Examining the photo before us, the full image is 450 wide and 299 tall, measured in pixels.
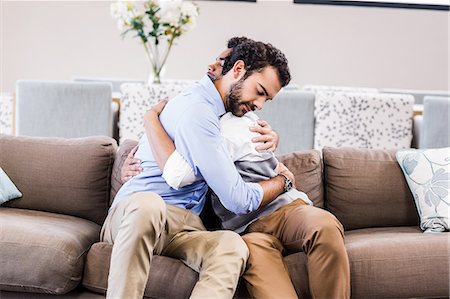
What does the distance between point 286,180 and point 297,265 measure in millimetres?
335

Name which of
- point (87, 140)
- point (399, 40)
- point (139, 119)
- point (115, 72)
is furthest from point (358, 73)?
point (87, 140)

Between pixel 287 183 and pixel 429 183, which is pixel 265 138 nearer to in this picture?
pixel 287 183

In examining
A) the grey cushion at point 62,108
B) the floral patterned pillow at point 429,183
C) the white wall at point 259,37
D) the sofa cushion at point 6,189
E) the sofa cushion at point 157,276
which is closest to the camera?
the sofa cushion at point 157,276

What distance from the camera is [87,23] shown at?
6.54 metres

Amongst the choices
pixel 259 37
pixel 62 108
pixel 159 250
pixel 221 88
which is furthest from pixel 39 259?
pixel 259 37

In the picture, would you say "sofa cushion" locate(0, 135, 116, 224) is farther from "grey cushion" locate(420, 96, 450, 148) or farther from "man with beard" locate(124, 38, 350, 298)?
"grey cushion" locate(420, 96, 450, 148)

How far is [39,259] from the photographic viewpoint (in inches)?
87.9

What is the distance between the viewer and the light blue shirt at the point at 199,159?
2.17 m

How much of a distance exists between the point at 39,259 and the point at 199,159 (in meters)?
0.61

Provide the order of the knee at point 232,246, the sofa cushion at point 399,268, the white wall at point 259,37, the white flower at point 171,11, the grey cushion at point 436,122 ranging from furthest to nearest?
A: the white wall at point 259,37 < the white flower at point 171,11 < the grey cushion at point 436,122 < the sofa cushion at point 399,268 < the knee at point 232,246

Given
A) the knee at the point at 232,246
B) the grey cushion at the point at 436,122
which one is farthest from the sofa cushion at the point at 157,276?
the grey cushion at the point at 436,122

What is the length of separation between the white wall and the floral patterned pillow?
3.86 metres

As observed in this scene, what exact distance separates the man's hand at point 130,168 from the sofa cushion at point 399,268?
2.64 feet

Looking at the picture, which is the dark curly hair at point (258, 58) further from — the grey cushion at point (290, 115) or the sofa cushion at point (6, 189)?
the grey cushion at point (290, 115)
